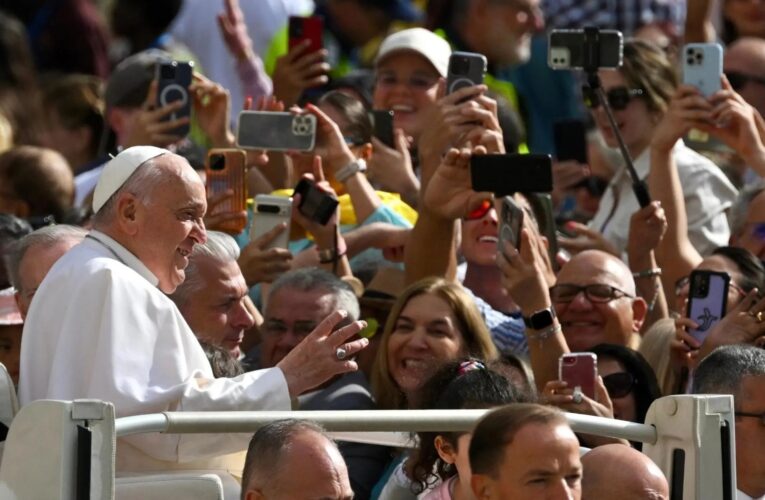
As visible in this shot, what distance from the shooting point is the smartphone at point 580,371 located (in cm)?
681

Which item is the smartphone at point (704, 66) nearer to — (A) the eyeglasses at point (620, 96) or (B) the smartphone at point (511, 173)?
(A) the eyeglasses at point (620, 96)

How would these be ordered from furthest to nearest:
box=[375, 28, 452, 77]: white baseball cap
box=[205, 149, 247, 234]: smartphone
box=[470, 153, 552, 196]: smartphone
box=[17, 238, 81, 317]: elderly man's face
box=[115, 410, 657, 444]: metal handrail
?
box=[375, 28, 452, 77]: white baseball cap
box=[205, 149, 247, 234]: smartphone
box=[470, 153, 552, 196]: smartphone
box=[17, 238, 81, 317]: elderly man's face
box=[115, 410, 657, 444]: metal handrail

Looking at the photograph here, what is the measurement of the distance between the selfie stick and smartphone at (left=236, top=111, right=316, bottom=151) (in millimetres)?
1204

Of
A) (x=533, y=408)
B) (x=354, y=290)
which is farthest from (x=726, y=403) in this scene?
(x=354, y=290)

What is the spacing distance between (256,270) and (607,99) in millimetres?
1972

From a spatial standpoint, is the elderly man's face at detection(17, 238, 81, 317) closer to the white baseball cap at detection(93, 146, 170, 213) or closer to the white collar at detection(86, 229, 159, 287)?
the white baseball cap at detection(93, 146, 170, 213)

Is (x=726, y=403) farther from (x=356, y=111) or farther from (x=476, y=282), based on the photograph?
(x=356, y=111)

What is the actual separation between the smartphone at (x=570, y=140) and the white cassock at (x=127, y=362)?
4216mm

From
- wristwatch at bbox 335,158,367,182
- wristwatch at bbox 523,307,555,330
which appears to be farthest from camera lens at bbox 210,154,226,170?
wristwatch at bbox 523,307,555,330

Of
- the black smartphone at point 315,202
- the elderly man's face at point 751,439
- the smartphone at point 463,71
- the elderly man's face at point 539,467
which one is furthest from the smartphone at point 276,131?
the elderly man's face at point 539,467

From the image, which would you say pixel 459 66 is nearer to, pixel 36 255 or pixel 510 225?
pixel 510 225

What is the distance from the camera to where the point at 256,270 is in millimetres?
8273

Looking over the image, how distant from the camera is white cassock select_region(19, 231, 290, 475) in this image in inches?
233

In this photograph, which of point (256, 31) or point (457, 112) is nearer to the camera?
point (457, 112)
